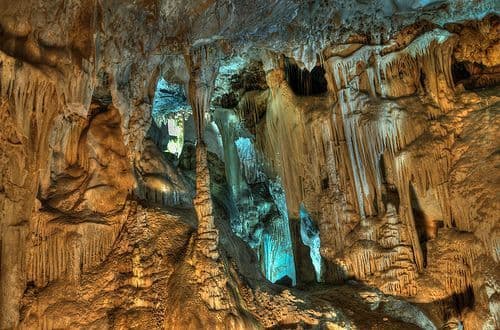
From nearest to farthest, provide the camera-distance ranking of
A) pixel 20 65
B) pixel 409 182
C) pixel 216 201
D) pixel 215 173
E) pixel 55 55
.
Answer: pixel 20 65, pixel 55 55, pixel 409 182, pixel 216 201, pixel 215 173

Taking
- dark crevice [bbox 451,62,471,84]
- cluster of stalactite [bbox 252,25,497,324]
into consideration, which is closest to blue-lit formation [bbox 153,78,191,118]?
cluster of stalactite [bbox 252,25,497,324]

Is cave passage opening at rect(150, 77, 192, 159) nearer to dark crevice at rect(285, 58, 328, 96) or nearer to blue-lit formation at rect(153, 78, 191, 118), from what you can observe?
blue-lit formation at rect(153, 78, 191, 118)

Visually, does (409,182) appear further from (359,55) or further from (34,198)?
(34,198)

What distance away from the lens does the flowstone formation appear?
9078 millimetres

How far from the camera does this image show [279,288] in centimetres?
981

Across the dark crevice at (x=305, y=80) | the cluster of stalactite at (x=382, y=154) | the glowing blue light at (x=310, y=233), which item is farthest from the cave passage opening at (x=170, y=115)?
the glowing blue light at (x=310, y=233)

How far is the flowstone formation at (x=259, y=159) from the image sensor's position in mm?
9078

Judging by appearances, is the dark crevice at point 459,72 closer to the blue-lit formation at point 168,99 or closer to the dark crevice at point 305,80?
the dark crevice at point 305,80

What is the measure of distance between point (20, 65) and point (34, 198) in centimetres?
217

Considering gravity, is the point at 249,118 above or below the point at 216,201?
above

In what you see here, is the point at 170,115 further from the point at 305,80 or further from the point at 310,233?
the point at 310,233

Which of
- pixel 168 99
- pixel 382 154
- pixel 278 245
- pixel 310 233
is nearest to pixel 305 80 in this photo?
pixel 382 154

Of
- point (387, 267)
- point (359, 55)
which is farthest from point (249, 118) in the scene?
point (387, 267)

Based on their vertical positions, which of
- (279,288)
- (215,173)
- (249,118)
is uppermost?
(249,118)
